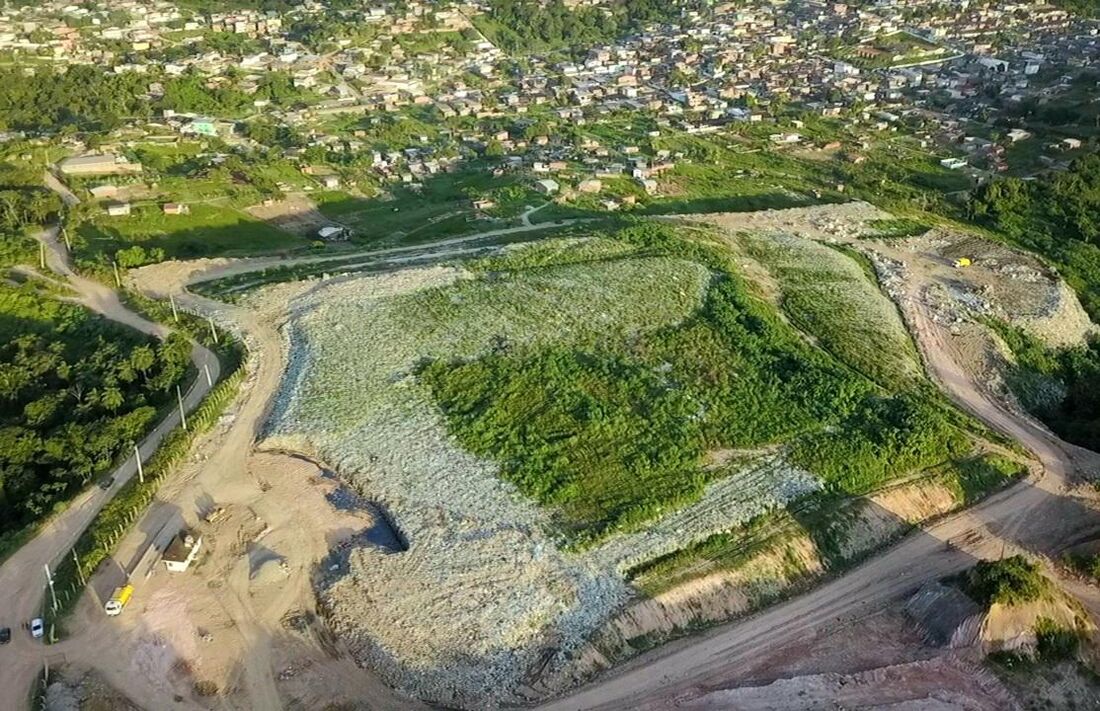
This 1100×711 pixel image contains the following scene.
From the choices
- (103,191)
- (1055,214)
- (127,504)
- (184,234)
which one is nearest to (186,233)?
(184,234)

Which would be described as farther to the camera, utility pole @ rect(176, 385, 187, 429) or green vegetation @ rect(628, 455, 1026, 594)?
utility pole @ rect(176, 385, 187, 429)

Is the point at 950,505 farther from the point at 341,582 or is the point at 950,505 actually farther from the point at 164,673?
the point at 164,673

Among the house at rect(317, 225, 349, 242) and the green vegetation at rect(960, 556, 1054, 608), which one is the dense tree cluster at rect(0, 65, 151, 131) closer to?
the house at rect(317, 225, 349, 242)

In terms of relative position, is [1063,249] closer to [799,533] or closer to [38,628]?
[799,533]

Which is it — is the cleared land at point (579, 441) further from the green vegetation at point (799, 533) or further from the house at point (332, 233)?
the house at point (332, 233)

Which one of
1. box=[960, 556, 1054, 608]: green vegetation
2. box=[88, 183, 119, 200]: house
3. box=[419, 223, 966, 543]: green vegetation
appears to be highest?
box=[419, 223, 966, 543]: green vegetation

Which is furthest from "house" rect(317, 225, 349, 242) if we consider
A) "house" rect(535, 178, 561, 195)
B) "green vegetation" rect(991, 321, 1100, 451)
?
"green vegetation" rect(991, 321, 1100, 451)
